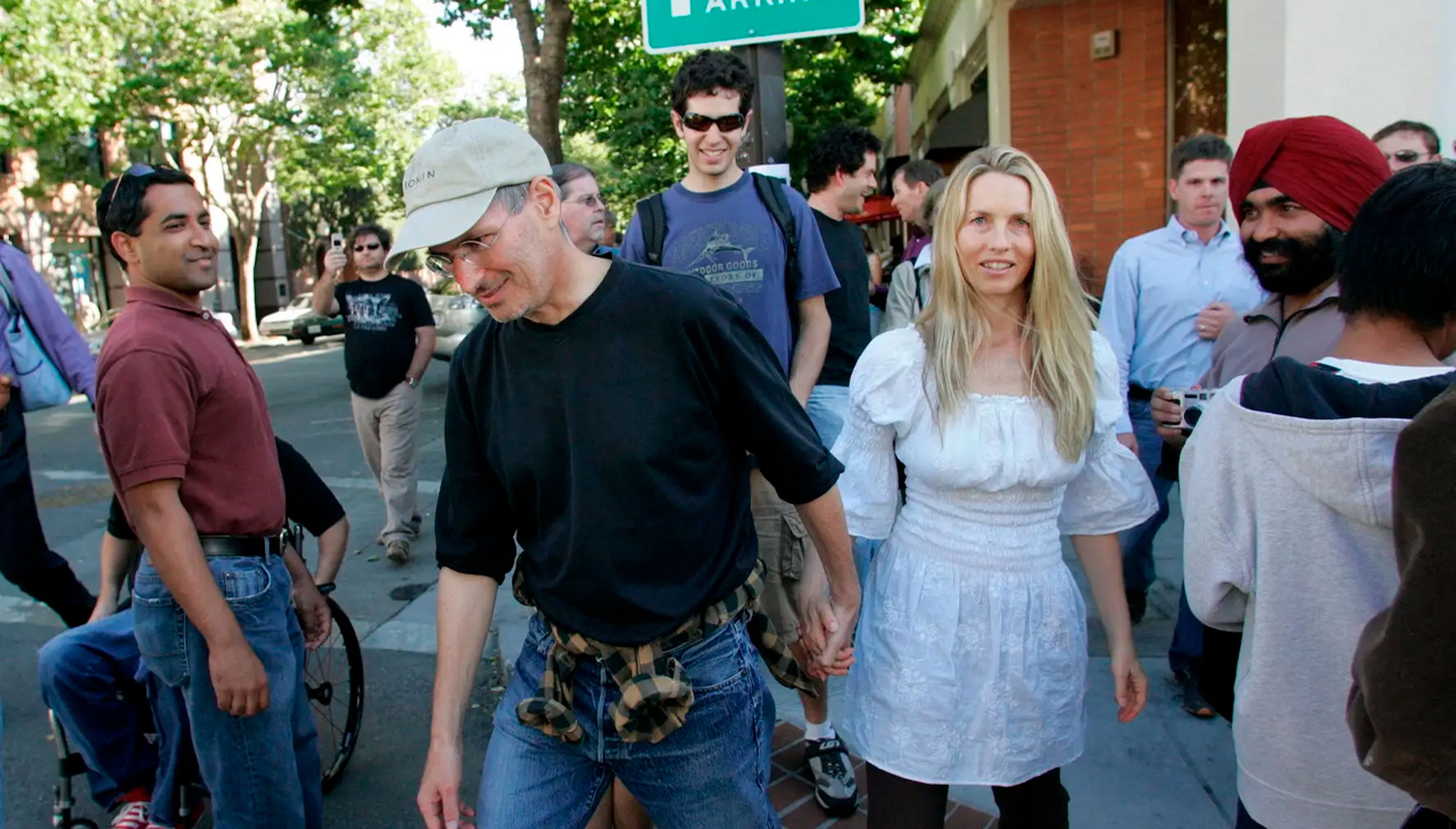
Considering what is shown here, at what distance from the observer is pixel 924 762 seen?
2311 millimetres

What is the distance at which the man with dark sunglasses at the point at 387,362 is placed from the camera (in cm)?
668

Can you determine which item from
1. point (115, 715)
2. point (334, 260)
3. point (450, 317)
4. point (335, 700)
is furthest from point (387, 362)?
point (450, 317)

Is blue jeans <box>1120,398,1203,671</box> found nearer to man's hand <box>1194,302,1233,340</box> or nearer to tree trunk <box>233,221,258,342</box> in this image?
man's hand <box>1194,302,1233,340</box>

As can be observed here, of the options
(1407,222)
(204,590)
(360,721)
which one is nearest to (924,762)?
(1407,222)

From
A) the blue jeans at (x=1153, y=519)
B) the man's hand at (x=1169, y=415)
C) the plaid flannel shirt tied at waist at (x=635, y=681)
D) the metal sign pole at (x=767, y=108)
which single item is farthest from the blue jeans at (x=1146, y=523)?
the plaid flannel shirt tied at waist at (x=635, y=681)

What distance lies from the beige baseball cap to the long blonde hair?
3.27ft

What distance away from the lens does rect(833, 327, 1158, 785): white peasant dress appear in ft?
7.55

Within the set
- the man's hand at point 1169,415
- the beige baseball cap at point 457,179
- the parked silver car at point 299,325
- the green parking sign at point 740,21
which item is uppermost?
the green parking sign at point 740,21

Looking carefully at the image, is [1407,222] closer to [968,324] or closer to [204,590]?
[968,324]

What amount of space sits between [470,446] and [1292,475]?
148 cm

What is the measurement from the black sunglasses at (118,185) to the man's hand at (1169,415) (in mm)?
2681

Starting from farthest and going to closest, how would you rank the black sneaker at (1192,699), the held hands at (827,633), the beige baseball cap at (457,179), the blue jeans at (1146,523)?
1. the blue jeans at (1146,523)
2. the black sneaker at (1192,699)
3. the held hands at (827,633)
4. the beige baseball cap at (457,179)

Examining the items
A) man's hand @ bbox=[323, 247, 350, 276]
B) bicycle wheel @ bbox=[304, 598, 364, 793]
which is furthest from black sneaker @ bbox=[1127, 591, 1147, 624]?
man's hand @ bbox=[323, 247, 350, 276]

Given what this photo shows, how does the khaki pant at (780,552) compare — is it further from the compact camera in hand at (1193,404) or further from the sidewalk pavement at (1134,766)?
the compact camera in hand at (1193,404)
